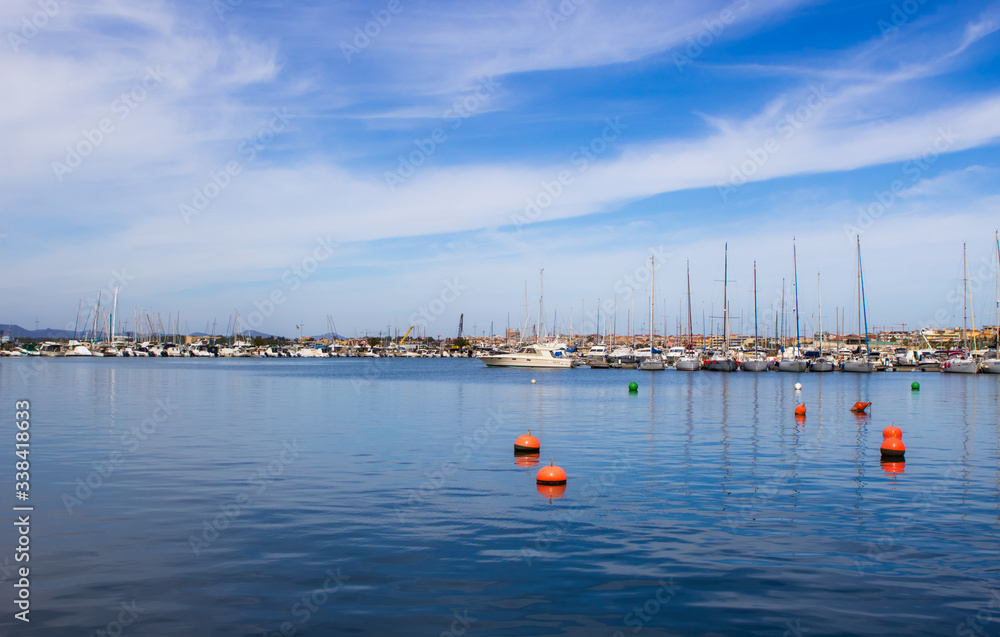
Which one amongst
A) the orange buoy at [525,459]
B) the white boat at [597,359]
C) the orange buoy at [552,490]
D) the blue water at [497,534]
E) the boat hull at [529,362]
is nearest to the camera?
the blue water at [497,534]

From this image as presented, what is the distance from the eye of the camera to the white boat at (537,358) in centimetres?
13688

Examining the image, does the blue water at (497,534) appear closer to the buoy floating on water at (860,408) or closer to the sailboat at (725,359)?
the buoy floating on water at (860,408)

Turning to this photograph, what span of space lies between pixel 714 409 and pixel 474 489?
3406 centimetres

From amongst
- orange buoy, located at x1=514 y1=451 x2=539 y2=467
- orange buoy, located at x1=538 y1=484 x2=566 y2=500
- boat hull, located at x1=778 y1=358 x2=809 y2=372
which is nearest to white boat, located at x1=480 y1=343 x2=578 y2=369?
boat hull, located at x1=778 y1=358 x2=809 y2=372

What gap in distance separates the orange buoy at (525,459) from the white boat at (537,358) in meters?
108

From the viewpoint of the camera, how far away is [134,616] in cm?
1144

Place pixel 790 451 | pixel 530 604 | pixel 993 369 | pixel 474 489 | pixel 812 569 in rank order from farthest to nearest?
pixel 993 369, pixel 790 451, pixel 474 489, pixel 812 569, pixel 530 604

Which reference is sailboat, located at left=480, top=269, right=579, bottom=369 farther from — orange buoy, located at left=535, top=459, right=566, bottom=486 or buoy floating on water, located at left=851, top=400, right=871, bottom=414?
orange buoy, located at left=535, top=459, right=566, bottom=486

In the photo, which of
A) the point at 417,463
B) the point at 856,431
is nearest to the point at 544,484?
the point at 417,463

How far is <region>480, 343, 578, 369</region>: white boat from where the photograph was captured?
136875mm

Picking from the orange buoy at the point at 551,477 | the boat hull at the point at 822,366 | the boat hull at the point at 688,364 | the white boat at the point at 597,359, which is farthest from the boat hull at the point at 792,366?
the orange buoy at the point at 551,477

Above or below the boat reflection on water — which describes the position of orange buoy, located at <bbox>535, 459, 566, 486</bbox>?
above

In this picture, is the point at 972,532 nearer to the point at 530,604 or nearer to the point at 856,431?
the point at 530,604

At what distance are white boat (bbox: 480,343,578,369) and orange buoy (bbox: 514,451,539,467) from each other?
354ft
